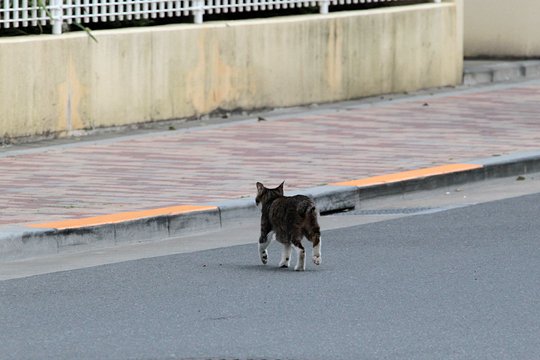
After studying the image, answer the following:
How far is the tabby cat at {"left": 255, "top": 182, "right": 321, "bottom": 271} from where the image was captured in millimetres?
9445

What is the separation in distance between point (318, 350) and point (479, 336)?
0.84 meters

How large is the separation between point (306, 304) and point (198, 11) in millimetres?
9200

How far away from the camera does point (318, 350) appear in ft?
24.1

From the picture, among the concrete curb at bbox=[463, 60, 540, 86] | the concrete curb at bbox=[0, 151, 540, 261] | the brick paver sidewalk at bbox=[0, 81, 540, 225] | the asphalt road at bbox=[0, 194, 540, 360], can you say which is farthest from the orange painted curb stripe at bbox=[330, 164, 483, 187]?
the concrete curb at bbox=[463, 60, 540, 86]

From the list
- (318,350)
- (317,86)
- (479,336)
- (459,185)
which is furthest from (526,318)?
(317,86)

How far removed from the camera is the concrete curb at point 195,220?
1026 centimetres

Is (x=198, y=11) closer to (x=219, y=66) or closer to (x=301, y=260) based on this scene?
(x=219, y=66)

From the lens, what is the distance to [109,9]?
1641cm

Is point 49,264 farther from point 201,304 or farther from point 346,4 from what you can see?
point 346,4

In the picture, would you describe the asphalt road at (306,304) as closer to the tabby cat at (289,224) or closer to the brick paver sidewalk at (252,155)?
the tabby cat at (289,224)

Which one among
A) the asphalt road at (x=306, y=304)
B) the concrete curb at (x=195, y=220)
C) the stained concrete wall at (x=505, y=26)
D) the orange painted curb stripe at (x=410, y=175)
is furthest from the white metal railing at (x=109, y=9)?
the asphalt road at (x=306, y=304)

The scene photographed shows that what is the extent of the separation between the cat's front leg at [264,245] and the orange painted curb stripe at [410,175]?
2.89m

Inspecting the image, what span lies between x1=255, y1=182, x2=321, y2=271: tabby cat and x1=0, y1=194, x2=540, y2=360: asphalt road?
0.12 m

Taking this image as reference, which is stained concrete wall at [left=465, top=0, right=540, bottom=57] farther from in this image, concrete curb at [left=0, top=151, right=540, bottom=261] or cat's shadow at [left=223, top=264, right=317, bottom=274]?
cat's shadow at [left=223, top=264, right=317, bottom=274]
